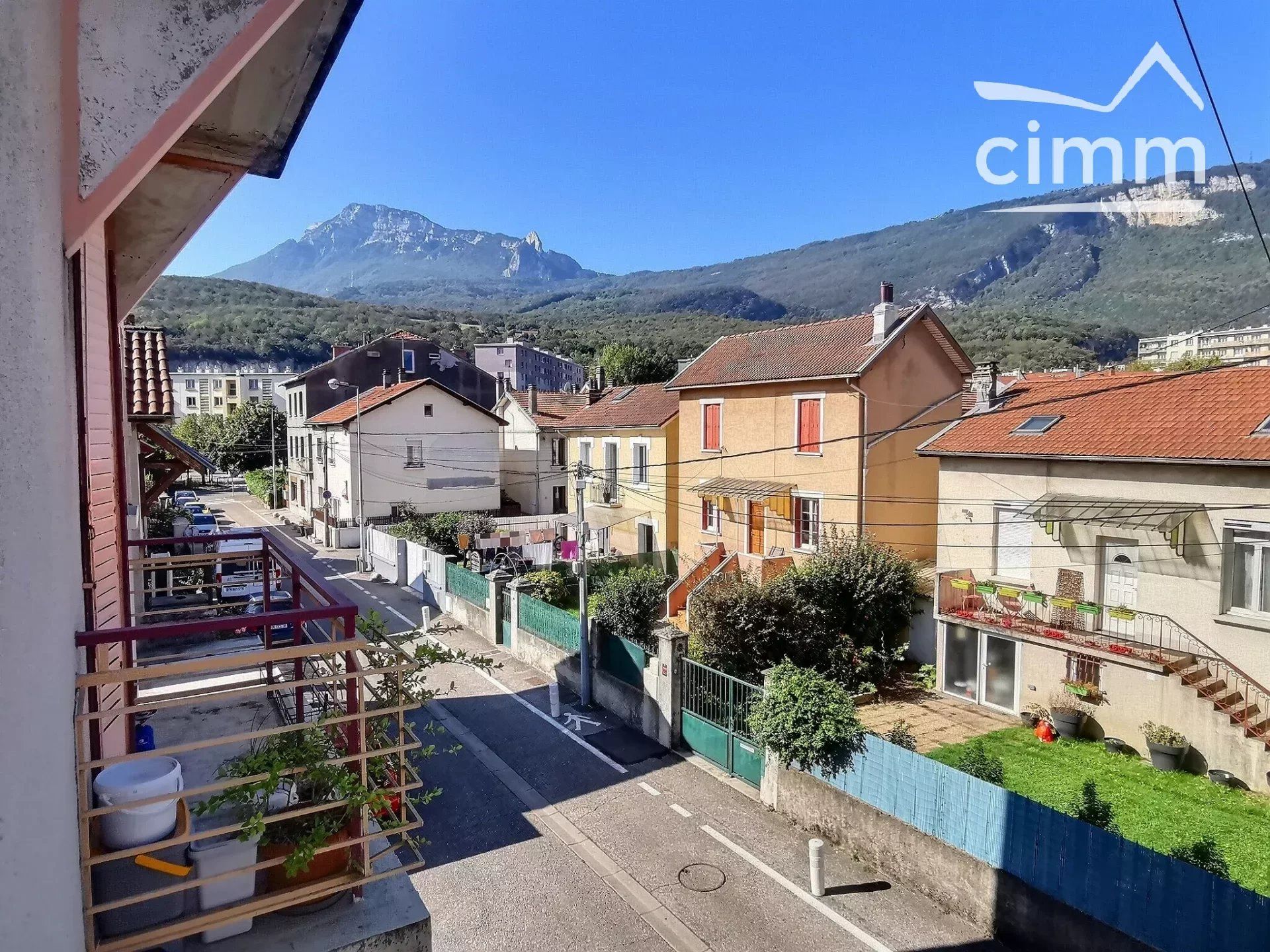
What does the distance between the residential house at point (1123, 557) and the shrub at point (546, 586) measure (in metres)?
9.91

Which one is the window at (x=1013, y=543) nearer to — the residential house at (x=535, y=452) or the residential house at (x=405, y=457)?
the residential house at (x=535, y=452)

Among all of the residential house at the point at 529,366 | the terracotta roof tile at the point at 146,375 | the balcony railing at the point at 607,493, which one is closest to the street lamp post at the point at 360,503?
the balcony railing at the point at 607,493

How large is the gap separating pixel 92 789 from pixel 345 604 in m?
1.27

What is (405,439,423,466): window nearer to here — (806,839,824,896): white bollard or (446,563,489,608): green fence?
(446,563,489,608): green fence

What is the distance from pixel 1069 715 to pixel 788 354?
13086 mm

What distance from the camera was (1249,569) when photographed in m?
12.6

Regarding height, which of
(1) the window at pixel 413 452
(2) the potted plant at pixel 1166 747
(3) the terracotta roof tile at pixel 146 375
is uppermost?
(3) the terracotta roof tile at pixel 146 375

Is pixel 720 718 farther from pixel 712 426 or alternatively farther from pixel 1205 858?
pixel 712 426

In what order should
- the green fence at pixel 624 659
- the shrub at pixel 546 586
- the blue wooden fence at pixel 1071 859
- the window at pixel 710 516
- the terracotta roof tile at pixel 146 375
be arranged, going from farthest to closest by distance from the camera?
1. the window at pixel 710 516
2. the shrub at pixel 546 586
3. the green fence at pixel 624 659
4. the terracotta roof tile at pixel 146 375
5. the blue wooden fence at pixel 1071 859

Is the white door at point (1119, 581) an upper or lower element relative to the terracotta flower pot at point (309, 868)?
lower

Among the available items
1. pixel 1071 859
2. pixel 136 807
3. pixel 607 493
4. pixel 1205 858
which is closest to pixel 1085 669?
pixel 1205 858

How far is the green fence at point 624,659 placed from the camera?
46.5 feet

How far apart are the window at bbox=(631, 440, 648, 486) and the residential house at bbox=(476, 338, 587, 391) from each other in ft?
187

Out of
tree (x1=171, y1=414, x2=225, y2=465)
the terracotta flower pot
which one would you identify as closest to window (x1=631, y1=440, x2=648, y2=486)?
Answer: the terracotta flower pot
